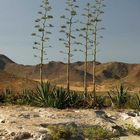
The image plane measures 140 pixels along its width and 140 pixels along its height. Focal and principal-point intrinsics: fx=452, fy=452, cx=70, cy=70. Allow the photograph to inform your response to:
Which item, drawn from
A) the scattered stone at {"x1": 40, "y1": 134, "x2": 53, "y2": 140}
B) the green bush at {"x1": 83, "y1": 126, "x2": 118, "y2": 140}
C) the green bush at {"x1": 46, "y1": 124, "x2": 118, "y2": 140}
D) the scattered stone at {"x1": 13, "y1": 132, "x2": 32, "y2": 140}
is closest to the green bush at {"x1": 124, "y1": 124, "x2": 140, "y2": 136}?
the green bush at {"x1": 46, "y1": 124, "x2": 118, "y2": 140}

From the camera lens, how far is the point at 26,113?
1428 cm

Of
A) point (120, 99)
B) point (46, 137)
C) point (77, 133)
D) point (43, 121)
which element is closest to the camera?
point (46, 137)

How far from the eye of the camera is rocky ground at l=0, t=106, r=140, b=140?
11.6 metres

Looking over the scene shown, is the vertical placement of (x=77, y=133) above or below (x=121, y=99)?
below

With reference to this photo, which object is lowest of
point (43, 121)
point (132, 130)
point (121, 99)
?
point (132, 130)

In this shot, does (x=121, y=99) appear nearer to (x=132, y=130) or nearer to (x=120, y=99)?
(x=120, y=99)

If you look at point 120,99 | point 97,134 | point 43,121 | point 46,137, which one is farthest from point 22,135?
point 120,99

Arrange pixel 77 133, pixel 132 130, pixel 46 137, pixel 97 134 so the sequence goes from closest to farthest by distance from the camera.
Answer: pixel 46 137, pixel 97 134, pixel 77 133, pixel 132 130

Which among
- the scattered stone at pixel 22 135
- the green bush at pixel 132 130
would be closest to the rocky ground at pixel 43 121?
the scattered stone at pixel 22 135

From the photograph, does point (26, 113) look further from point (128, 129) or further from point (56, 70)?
point (56, 70)

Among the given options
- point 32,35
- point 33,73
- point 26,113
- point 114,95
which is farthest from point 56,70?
point 26,113

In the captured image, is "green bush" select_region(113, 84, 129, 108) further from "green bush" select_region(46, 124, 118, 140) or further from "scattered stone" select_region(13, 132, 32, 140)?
"scattered stone" select_region(13, 132, 32, 140)

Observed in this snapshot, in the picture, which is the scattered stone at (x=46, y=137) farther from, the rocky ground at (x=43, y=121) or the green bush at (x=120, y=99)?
the green bush at (x=120, y=99)

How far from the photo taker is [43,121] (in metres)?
13.1
